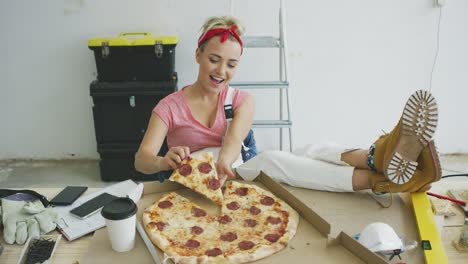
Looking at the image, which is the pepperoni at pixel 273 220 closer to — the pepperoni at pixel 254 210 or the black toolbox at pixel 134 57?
the pepperoni at pixel 254 210

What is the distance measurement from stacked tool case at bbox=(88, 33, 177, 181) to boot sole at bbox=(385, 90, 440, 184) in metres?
1.66

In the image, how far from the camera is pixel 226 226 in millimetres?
1219

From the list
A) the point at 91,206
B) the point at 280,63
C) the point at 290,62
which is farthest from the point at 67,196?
the point at 290,62

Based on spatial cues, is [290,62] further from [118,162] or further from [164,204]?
[164,204]

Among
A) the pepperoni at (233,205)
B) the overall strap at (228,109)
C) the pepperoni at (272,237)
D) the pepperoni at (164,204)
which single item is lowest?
the pepperoni at (272,237)

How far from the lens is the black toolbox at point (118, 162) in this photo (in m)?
2.81

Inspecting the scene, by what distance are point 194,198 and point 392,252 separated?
657 millimetres

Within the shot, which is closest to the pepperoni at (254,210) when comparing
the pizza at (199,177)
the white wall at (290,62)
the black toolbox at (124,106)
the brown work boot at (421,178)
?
the pizza at (199,177)

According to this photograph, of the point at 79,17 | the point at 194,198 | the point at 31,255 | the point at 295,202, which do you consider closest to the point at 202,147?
the point at 194,198

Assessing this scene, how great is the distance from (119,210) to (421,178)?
1.00 m

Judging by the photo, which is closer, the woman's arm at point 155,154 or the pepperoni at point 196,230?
the pepperoni at point 196,230

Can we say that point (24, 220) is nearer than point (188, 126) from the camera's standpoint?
Yes

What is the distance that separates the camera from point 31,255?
103 centimetres

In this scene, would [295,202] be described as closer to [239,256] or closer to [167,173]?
[239,256]
